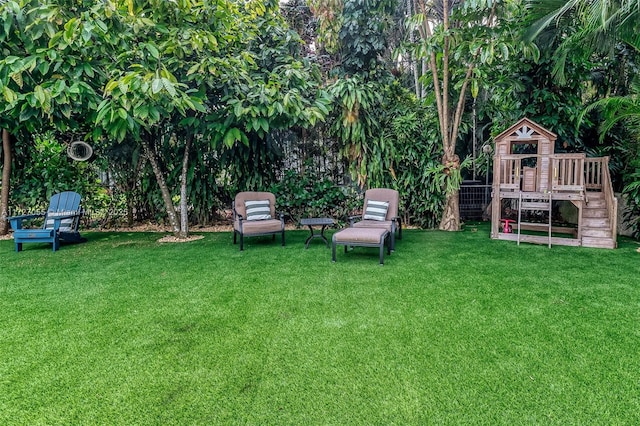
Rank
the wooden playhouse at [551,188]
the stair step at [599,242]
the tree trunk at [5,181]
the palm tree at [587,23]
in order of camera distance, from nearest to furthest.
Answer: the palm tree at [587,23] < the stair step at [599,242] < the wooden playhouse at [551,188] < the tree trunk at [5,181]

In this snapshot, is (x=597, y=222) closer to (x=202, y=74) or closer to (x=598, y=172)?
(x=598, y=172)

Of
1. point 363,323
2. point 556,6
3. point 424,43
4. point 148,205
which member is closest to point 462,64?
point 424,43

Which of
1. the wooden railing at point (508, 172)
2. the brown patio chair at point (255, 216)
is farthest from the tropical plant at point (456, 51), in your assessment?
the brown patio chair at point (255, 216)

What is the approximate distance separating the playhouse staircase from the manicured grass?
2.92ft

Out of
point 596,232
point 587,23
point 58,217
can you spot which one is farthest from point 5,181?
point 596,232

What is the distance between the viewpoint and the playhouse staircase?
5.68 meters

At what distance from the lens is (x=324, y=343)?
2.63 m

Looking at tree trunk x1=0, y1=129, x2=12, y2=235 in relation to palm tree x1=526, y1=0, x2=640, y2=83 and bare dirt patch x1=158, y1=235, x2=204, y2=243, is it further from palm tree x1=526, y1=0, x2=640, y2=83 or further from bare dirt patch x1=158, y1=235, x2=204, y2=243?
palm tree x1=526, y1=0, x2=640, y2=83

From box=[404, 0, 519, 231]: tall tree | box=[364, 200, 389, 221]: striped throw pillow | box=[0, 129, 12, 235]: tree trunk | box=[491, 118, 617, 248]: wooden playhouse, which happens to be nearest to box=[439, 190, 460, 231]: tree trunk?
box=[404, 0, 519, 231]: tall tree

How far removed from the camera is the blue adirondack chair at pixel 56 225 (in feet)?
19.3

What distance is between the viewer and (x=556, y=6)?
18.8 feet

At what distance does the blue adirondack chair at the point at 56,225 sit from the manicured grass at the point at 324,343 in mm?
1144

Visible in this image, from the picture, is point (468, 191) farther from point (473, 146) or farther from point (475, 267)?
point (475, 267)

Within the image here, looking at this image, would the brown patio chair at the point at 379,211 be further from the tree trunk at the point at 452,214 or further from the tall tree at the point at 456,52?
the tree trunk at the point at 452,214
